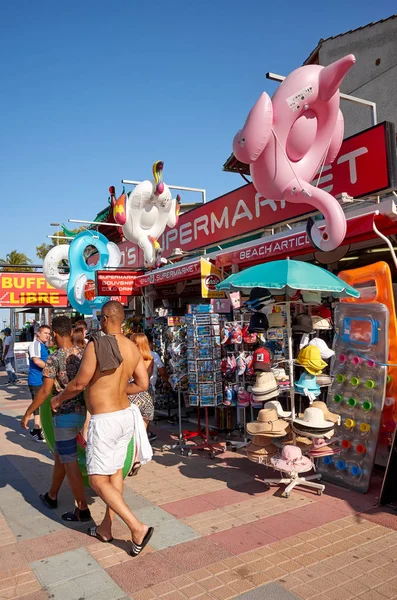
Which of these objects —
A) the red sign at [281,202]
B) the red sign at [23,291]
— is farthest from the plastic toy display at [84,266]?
the red sign at [23,291]

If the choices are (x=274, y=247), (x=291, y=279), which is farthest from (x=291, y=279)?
(x=274, y=247)

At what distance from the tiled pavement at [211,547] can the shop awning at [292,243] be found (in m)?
2.86

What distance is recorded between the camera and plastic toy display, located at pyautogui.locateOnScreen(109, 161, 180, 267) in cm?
918

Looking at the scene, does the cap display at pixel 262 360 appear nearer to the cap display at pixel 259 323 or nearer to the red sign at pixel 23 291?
the cap display at pixel 259 323

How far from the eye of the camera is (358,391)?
17.3 feet

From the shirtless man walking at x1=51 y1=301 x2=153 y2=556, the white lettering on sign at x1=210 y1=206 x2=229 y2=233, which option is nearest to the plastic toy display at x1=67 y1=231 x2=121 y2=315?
the white lettering on sign at x1=210 y1=206 x2=229 y2=233

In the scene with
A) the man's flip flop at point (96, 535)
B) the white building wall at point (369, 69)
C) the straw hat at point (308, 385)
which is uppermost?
the white building wall at point (369, 69)

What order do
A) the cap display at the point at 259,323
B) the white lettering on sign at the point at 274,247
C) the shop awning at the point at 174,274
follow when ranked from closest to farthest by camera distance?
1. the cap display at the point at 259,323
2. the white lettering on sign at the point at 274,247
3. the shop awning at the point at 174,274

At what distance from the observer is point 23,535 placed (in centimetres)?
414

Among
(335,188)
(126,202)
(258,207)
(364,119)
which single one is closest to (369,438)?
(335,188)

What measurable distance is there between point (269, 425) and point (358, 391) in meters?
1.10

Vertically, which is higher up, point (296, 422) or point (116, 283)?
point (116, 283)

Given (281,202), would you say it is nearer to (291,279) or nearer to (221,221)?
(221,221)

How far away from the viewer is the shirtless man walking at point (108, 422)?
363 centimetres
